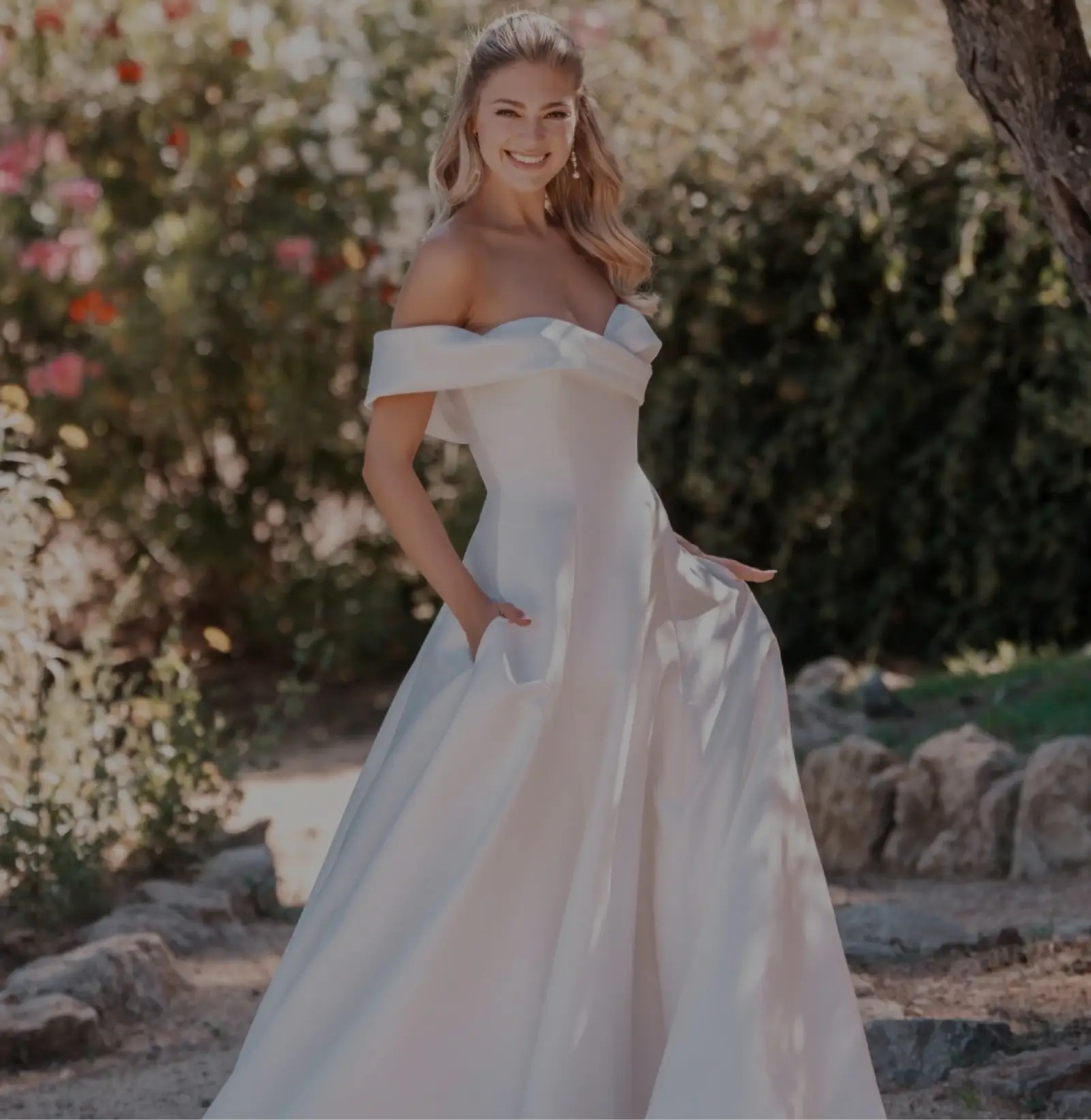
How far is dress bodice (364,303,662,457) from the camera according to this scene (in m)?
2.96

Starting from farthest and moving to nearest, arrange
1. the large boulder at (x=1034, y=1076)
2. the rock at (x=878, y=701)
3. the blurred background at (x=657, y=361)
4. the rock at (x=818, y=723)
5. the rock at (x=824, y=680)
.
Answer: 1. the blurred background at (x=657, y=361)
2. the rock at (x=824, y=680)
3. the rock at (x=878, y=701)
4. the rock at (x=818, y=723)
5. the large boulder at (x=1034, y=1076)

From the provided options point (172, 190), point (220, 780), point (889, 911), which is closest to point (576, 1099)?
point (889, 911)

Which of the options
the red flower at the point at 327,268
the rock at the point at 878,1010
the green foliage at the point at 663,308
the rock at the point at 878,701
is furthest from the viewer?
the red flower at the point at 327,268

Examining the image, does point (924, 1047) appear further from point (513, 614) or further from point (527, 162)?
point (527, 162)

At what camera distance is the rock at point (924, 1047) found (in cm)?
378

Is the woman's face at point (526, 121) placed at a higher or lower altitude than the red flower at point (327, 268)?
higher

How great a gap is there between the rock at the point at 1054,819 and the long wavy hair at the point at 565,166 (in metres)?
2.56

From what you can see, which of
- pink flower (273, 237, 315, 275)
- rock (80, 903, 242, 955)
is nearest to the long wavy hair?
rock (80, 903, 242, 955)

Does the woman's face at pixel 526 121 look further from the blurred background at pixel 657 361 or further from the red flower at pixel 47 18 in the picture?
the red flower at pixel 47 18

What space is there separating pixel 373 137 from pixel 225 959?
417 centimetres

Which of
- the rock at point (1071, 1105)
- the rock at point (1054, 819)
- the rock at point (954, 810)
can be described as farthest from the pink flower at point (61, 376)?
the rock at point (1071, 1105)

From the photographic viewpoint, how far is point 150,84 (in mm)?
8031

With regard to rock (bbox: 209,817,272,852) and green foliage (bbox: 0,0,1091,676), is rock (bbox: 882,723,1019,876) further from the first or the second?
rock (bbox: 209,817,272,852)

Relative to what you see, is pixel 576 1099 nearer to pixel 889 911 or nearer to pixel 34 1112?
pixel 34 1112
